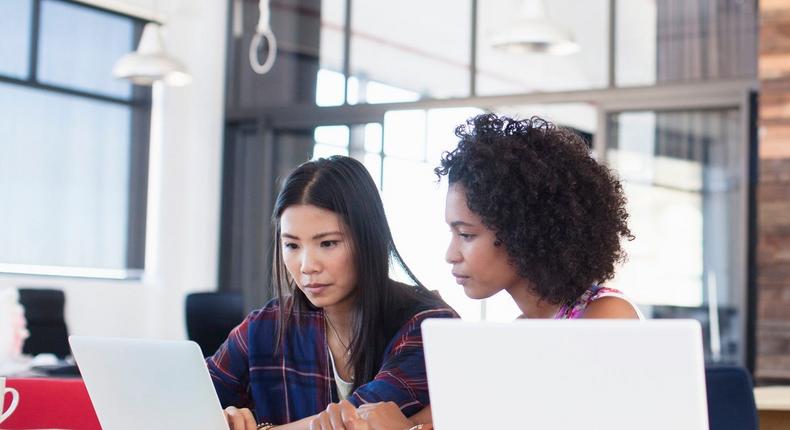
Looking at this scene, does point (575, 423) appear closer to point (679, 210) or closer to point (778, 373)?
point (778, 373)

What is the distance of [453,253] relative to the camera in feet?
5.56

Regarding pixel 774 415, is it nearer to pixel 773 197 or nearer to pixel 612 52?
pixel 773 197

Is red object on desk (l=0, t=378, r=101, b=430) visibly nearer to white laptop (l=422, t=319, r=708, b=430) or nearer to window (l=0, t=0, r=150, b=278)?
white laptop (l=422, t=319, r=708, b=430)

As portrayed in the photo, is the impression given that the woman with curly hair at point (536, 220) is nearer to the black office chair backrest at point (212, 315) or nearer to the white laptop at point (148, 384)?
the white laptop at point (148, 384)

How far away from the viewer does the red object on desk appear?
2002mm

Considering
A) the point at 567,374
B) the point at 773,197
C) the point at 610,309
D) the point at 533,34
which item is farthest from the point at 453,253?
the point at 773,197

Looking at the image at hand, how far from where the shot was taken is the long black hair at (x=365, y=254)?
195cm

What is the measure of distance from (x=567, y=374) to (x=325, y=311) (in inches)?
44.1

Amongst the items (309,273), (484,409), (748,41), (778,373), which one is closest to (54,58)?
(748,41)

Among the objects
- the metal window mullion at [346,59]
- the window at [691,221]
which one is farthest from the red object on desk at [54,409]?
the metal window mullion at [346,59]

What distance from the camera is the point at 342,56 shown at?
7430mm

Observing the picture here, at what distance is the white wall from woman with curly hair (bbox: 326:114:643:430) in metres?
6.03

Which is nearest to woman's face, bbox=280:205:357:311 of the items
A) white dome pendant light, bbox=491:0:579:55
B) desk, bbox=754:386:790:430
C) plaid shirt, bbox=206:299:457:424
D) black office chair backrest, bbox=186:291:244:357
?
plaid shirt, bbox=206:299:457:424

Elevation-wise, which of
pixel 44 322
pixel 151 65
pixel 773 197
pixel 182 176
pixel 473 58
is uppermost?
pixel 473 58
